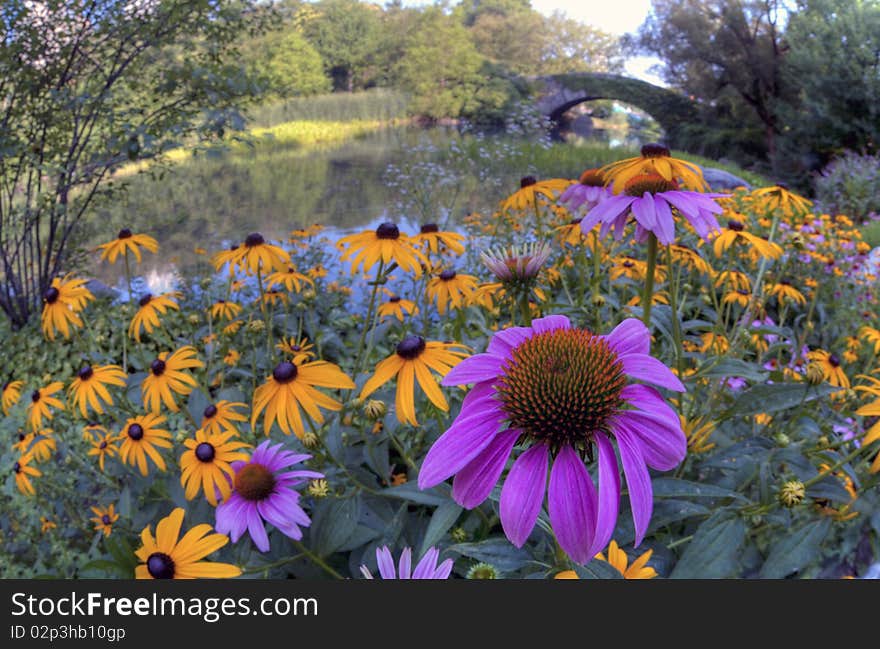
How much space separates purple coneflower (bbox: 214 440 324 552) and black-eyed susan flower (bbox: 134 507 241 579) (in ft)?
0.10

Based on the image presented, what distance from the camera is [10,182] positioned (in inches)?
157

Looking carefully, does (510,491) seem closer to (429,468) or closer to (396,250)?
(429,468)

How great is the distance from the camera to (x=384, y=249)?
1283 millimetres

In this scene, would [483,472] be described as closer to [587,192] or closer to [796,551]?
[796,551]

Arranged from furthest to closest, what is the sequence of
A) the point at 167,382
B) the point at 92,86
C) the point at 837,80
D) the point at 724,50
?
the point at 724,50
the point at 837,80
the point at 92,86
the point at 167,382

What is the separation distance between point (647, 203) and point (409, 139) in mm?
12929

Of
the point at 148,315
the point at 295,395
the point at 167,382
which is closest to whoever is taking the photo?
the point at 295,395

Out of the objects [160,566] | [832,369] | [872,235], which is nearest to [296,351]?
[160,566]

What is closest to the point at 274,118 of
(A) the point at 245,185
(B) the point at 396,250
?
(A) the point at 245,185

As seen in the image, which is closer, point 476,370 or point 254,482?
point 476,370

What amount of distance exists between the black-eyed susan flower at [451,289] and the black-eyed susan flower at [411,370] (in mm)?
358

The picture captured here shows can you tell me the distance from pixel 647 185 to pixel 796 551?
0.57 metres

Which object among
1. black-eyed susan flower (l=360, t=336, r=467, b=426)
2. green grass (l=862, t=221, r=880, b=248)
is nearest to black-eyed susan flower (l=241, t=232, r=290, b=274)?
black-eyed susan flower (l=360, t=336, r=467, b=426)

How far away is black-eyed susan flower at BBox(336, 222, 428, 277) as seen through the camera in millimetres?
1261
